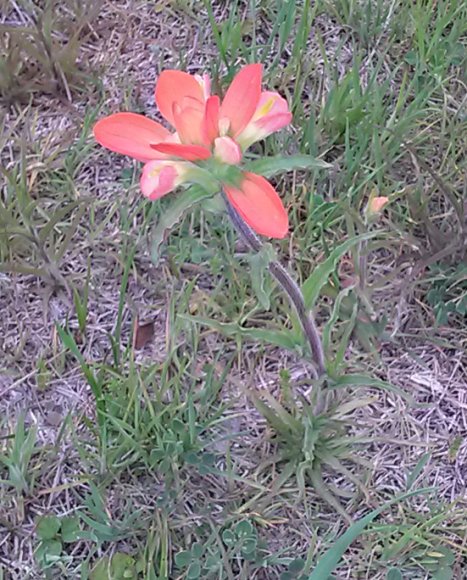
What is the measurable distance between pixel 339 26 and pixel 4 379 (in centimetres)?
131

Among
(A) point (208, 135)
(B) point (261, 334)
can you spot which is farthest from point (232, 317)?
(A) point (208, 135)

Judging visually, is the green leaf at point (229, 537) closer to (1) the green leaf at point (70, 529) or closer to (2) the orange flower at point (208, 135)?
(1) the green leaf at point (70, 529)

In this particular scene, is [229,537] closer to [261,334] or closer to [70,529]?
[70,529]

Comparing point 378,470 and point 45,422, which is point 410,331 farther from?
point 45,422

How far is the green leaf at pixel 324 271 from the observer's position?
48.3 inches

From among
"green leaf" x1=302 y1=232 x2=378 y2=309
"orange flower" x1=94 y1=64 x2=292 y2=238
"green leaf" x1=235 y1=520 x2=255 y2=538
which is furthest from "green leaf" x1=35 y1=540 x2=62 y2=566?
"orange flower" x1=94 y1=64 x2=292 y2=238

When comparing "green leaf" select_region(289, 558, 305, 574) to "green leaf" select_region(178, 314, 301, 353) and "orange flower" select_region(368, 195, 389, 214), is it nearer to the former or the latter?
"green leaf" select_region(178, 314, 301, 353)

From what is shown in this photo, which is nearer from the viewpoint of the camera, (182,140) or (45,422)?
(182,140)

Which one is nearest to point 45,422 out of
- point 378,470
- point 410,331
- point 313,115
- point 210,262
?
point 210,262

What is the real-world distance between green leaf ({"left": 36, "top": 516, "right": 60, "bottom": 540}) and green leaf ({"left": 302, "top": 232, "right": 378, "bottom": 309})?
673mm

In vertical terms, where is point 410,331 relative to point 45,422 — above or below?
above

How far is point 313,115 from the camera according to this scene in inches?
71.7

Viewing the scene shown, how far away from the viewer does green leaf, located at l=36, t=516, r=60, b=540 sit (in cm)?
148

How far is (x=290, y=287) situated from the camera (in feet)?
4.01
